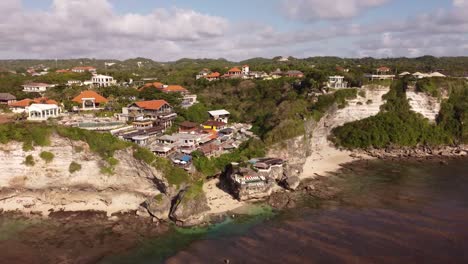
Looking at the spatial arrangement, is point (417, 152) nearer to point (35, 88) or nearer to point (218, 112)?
point (218, 112)

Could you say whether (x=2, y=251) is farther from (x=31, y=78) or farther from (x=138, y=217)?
(x=31, y=78)

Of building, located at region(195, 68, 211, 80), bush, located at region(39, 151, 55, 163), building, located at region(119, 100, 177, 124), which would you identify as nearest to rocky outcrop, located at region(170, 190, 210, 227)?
bush, located at region(39, 151, 55, 163)

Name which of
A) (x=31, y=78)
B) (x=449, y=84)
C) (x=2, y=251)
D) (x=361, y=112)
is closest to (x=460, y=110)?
(x=449, y=84)

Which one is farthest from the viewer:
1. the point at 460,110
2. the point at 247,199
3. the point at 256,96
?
the point at 256,96

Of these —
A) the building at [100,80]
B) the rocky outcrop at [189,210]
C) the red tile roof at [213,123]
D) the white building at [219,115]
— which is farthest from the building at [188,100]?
the rocky outcrop at [189,210]

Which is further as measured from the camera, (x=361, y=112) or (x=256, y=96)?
(x=256, y=96)

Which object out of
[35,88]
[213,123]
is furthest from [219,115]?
[35,88]
